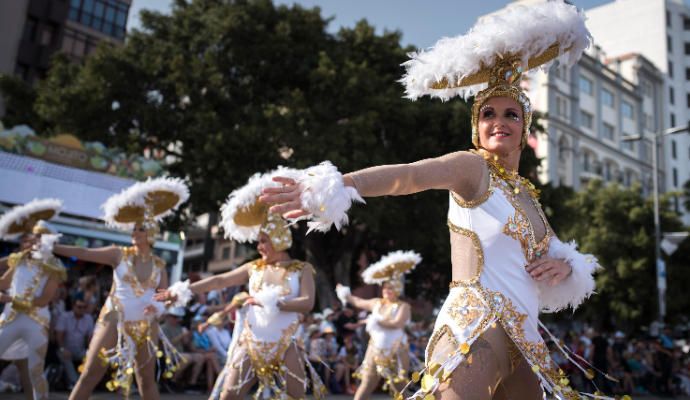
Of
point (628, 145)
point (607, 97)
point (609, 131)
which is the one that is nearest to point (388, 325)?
point (607, 97)

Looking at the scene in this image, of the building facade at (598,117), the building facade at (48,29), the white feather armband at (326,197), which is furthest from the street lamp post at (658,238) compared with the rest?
the building facade at (48,29)

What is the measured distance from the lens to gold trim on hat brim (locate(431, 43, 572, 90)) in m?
3.17

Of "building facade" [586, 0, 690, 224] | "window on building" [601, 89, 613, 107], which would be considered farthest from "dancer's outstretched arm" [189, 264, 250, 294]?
"building facade" [586, 0, 690, 224]

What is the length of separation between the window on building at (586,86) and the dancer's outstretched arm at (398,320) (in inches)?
1468

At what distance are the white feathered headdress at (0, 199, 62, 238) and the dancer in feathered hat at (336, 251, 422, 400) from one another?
3.62m

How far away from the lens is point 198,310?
37.5 feet

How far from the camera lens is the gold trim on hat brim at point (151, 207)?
6.46 metres

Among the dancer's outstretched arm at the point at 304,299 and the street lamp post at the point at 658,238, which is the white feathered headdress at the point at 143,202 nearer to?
the dancer's outstretched arm at the point at 304,299

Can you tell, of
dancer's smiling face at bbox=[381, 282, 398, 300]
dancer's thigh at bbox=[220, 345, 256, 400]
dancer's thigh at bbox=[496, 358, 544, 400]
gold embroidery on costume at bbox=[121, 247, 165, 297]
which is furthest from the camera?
dancer's smiling face at bbox=[381, 282, 398, 300]

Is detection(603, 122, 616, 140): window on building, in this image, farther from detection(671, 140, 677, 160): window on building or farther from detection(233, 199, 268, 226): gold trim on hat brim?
detection(233, 199, 268, 226): gold trim on hat brim

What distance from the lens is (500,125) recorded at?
314 cm

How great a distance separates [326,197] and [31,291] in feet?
17.6

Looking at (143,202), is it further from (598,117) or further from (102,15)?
(598,117)

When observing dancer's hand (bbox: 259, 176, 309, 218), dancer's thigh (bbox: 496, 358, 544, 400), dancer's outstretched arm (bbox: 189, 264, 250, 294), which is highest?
dancer's hand (bbox: 259, 176, 309, 218)
